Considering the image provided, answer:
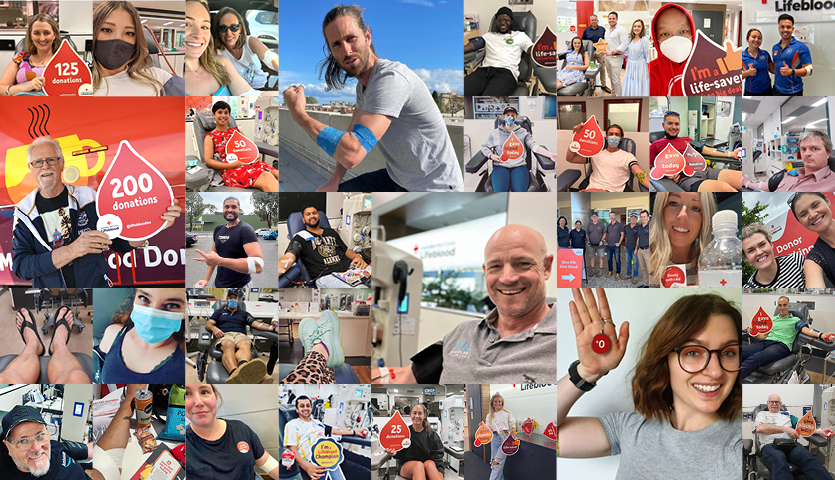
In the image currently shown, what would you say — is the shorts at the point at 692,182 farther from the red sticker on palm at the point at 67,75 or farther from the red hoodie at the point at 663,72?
the red sticker on palm at the point at 67,75

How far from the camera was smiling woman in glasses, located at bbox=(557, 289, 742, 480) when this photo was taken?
368cm

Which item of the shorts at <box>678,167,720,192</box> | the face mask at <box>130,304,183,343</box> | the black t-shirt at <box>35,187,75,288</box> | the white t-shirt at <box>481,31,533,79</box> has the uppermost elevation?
the white t-shirt at <box>481,31,533,79</box>

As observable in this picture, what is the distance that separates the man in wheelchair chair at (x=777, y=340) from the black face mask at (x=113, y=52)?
13.5ft

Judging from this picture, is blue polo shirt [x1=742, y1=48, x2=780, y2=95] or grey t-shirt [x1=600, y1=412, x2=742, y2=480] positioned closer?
grey t-shirt [x1=600, y1=412, x2=742, y2=480]

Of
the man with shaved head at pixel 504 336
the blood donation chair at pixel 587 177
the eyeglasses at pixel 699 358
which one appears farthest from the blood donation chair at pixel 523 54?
the eyeglasses at pixel 699 358

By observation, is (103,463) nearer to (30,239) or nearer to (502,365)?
(30,239)

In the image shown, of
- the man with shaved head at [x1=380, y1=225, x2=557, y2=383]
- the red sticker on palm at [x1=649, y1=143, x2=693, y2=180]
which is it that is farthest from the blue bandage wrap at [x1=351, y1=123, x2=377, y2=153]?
the red sticker on palm at [x1=649, y1=143, x2=693, y2=180]

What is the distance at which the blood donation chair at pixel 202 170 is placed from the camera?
12.1ft

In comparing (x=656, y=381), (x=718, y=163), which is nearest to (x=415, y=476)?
(x=656, y=381)

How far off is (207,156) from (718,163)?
3.12 m

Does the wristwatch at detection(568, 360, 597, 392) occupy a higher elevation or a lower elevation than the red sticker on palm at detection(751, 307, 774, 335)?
lower

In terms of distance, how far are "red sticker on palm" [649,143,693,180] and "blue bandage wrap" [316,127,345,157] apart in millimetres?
1934

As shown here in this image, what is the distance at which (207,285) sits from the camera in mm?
3701

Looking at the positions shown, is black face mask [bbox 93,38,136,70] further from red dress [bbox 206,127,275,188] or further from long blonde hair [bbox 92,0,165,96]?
red dress [bbox 206,127,275,188]
